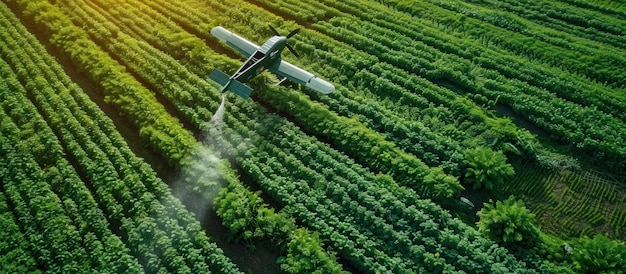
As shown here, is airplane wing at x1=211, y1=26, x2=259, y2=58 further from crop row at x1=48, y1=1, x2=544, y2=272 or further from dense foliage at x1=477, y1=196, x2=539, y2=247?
dense foliage at x1=477, y1=196, x2=539, y2=247

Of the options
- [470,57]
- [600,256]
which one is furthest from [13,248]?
[470,57]

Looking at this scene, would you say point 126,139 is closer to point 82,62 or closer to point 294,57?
point 82,62

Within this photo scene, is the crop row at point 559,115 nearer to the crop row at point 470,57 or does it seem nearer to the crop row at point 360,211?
the crop row at point 470,57

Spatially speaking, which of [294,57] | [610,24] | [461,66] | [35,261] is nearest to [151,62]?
[294,57]

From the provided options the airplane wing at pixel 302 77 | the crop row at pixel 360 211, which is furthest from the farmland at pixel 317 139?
the airplane wing at pixel 302 77

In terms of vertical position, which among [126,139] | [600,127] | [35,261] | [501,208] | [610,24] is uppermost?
[610,24]

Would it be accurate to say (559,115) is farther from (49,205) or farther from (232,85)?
(49,205)
